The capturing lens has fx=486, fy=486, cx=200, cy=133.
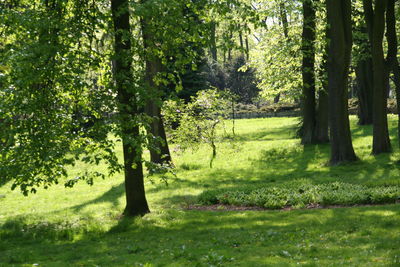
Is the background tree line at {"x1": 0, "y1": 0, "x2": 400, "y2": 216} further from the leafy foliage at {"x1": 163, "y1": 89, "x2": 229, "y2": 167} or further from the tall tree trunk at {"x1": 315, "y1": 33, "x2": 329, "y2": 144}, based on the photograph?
the tall tree trunk at {"x1": 315, "y1": 33, "x2": 329, "y2": 144}

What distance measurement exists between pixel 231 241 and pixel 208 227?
2.57 metres

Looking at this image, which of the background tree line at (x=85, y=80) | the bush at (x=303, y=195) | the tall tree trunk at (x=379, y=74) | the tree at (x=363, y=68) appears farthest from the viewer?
the tree at (x=363, y=68)

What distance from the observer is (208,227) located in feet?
44.5

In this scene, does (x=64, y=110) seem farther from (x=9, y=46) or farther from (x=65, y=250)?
(x=65, y=250)

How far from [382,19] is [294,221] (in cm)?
1171

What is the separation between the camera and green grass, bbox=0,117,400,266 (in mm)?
9305

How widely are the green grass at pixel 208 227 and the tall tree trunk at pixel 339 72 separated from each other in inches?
41.3

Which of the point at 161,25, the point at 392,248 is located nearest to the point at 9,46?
the point at 161,25

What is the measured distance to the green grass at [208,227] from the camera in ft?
30.5

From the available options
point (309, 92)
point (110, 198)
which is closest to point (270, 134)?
point (309, 92)

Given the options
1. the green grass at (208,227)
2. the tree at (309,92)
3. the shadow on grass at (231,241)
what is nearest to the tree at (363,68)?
the tree at (309,92)

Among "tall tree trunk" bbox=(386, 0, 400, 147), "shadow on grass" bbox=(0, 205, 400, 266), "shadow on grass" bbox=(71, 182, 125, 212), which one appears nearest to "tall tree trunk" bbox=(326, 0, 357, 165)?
"tall tree trunk" bbox=(386, 0, 400, 147)

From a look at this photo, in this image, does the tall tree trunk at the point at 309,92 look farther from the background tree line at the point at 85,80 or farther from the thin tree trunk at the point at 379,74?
the background tree line at the point at 85,80

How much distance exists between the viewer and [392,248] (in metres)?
8.98
